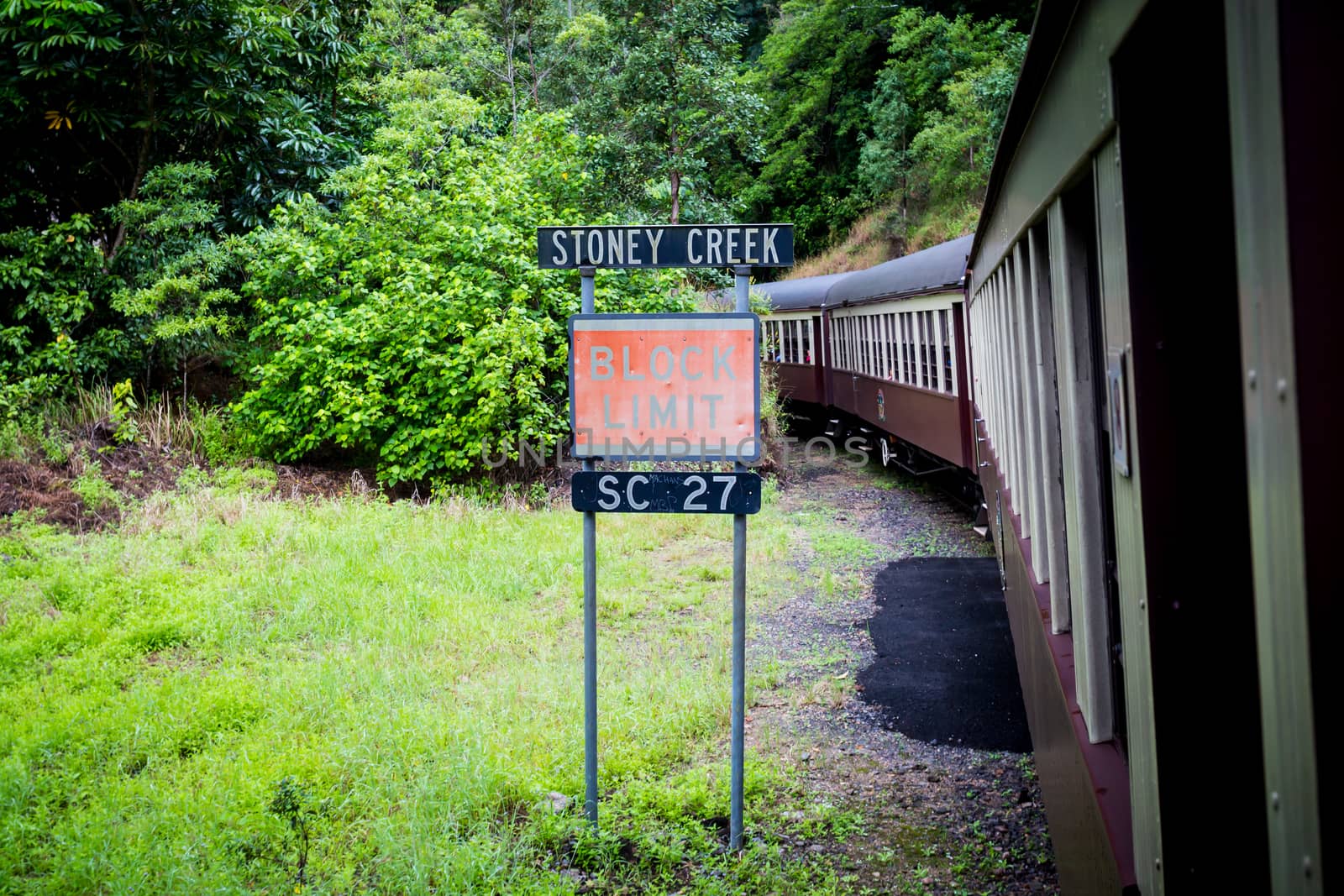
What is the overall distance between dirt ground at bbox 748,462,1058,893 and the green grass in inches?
9.9

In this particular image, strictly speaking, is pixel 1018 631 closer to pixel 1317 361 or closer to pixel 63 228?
pixel 1317 361

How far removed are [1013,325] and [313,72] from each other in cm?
1514

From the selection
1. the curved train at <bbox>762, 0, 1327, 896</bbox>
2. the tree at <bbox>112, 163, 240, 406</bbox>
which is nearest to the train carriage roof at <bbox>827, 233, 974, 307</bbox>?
the curved train at <bbox>762, 0, 1327, 896</bbox>

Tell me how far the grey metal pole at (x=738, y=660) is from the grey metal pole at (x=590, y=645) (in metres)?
0.62

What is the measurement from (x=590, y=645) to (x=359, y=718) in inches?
64.7

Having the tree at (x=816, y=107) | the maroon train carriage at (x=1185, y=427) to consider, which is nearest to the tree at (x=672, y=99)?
the tree at (x=816, y=107)

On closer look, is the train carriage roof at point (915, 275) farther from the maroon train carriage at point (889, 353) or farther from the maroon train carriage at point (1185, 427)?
the maroon train carriage at point (1185, 427)

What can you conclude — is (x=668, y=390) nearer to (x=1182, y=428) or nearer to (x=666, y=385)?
(x=666, y=385)

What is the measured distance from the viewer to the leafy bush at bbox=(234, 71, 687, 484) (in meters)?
12.0

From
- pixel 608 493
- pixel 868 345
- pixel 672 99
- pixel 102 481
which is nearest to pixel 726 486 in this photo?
pixel 608 493

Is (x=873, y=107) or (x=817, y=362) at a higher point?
(x=873, y=107)

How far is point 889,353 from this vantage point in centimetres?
1373

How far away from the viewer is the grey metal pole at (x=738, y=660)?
178 inches

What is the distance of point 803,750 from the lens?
5.63 meters
